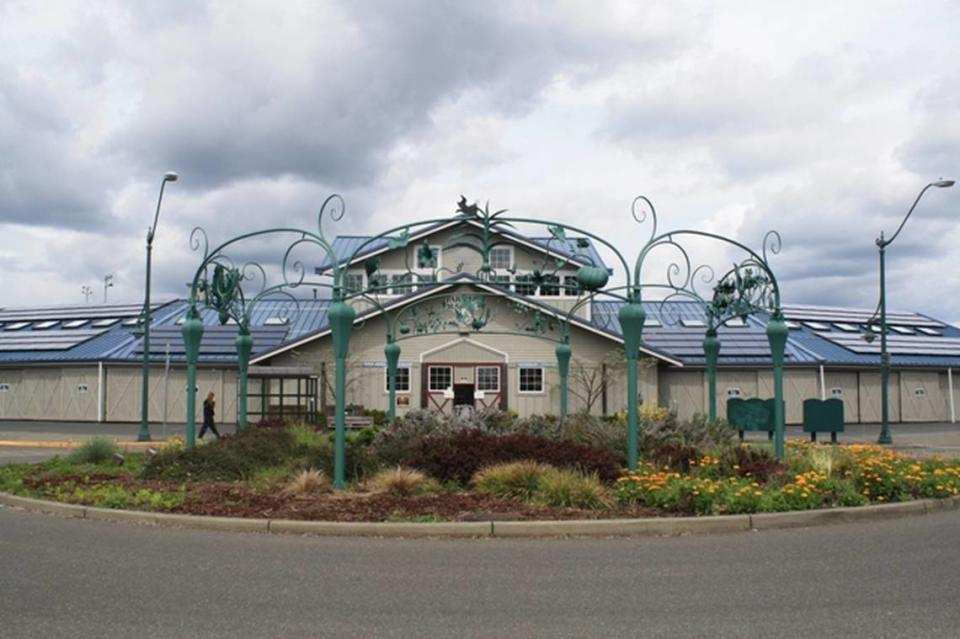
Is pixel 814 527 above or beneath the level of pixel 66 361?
beneath

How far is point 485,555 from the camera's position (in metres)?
9.22

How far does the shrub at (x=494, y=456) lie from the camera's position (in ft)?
44.0

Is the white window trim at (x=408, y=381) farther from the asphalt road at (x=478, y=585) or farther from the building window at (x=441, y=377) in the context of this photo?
the asphalt road at (x=478, y=585)

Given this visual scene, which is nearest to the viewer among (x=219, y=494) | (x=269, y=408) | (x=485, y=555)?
(x=485, y=555)

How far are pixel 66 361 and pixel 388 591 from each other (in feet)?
117

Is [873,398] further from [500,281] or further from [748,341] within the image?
[500,281]

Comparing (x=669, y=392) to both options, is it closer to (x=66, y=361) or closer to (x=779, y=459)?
(x=779, y=459)

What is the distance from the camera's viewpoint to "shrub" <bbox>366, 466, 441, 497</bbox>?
41.3ft

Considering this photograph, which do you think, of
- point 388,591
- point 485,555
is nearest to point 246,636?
point 388,591

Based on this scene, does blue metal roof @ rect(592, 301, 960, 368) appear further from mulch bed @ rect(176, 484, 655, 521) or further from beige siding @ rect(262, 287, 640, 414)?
mulch bed @ rect(176, 484, 655, 521)

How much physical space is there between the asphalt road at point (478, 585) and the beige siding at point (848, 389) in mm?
30514

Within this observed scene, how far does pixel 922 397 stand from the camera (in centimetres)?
4134

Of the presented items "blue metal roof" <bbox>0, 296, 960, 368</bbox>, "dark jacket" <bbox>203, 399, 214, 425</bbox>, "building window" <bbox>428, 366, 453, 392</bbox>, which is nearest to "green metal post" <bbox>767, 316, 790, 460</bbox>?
"dark jacket" <bbox>203, 399, 214, 425</bbox>

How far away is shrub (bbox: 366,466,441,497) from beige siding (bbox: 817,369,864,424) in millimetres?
30368
